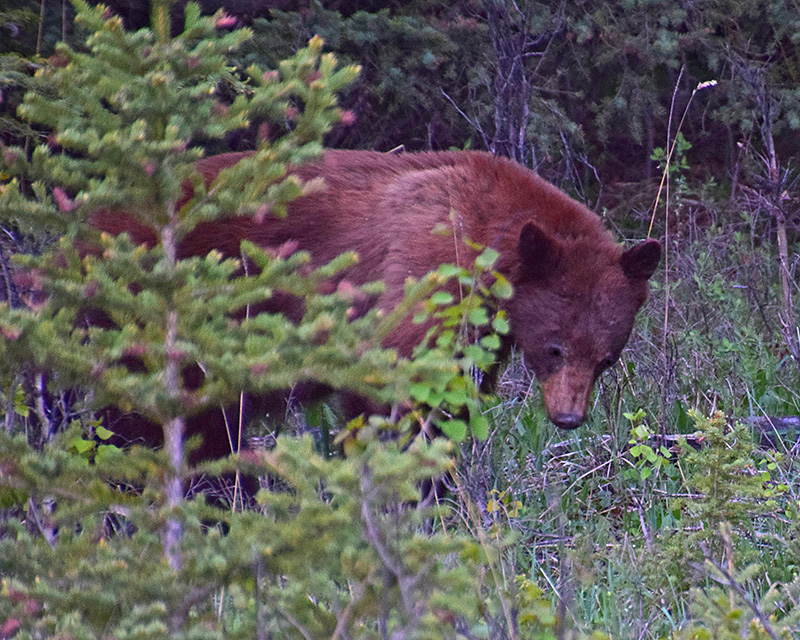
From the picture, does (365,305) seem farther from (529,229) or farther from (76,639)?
(76,639)

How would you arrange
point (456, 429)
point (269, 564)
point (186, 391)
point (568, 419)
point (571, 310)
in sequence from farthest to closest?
point (571, 310), point (568, 419), point (456, 429), point (186, 391), point (269, 564)

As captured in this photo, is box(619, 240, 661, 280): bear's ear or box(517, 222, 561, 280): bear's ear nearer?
box(517, 222, 561, 280): bear's ear

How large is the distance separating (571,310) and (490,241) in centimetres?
46

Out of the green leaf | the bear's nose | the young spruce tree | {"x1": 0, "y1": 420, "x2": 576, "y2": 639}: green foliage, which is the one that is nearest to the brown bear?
the bear's nose

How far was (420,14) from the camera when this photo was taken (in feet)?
21.1

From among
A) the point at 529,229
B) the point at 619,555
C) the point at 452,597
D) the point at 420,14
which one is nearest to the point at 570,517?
the point at 619,555

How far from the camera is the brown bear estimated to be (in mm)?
3967

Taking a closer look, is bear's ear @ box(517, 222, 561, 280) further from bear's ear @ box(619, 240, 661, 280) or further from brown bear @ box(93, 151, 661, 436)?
bear's ear @ box(619, 240, 661, 280)

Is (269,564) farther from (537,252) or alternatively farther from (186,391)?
(537,252)

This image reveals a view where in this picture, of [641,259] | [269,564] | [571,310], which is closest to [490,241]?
[571,310]

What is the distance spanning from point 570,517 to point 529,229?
1.28 metres

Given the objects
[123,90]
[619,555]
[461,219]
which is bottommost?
[619,555]

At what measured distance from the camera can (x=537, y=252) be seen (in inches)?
154

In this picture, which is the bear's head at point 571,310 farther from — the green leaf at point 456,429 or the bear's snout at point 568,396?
the green leaf at point 456,429
